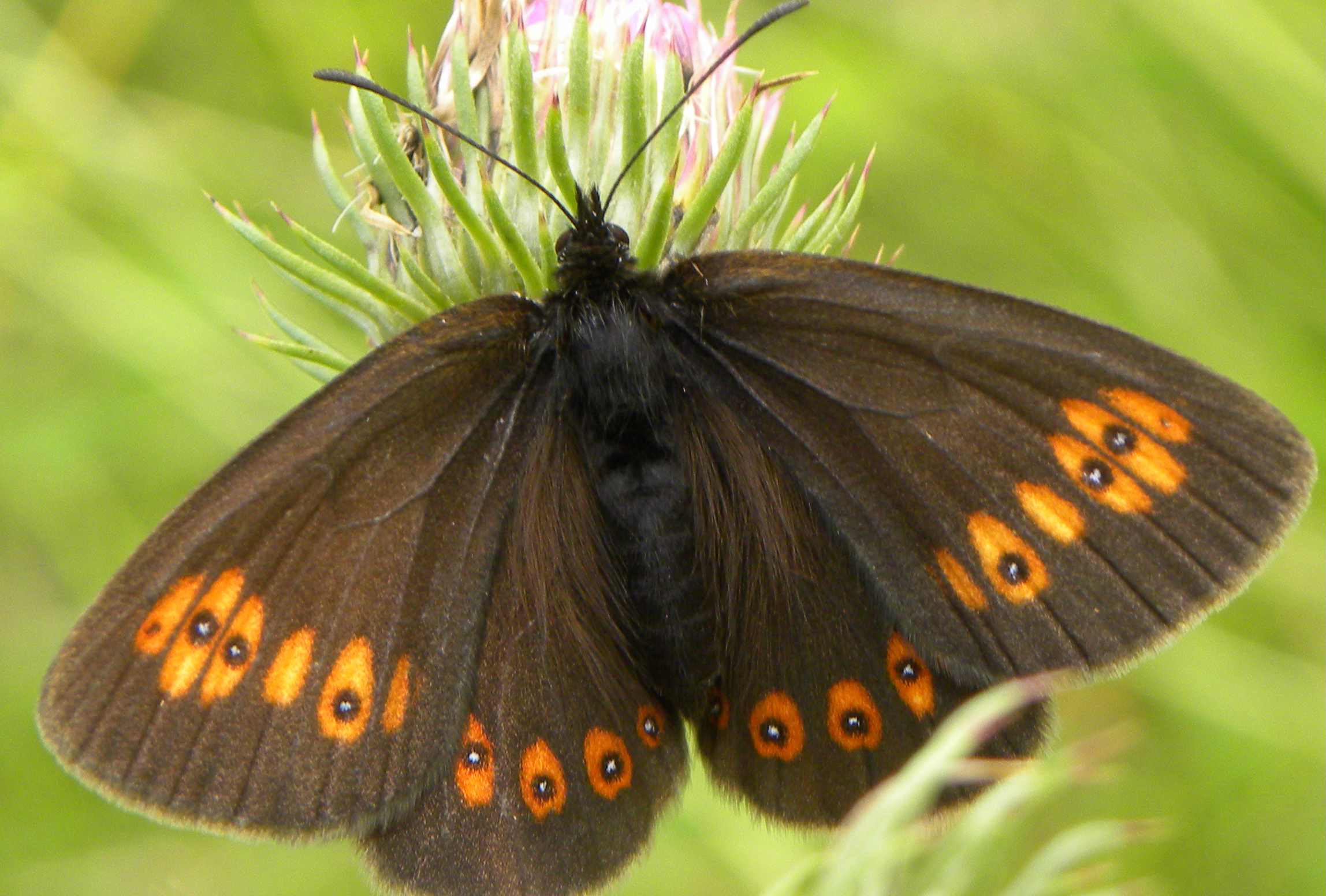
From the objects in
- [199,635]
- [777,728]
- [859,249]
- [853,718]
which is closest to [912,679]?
[853,718]

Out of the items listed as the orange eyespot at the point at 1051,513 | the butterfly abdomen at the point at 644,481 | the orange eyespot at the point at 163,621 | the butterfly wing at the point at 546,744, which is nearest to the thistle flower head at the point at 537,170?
the butterfly abdomen at the point at 644,481

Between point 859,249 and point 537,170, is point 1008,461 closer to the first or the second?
point 537,170

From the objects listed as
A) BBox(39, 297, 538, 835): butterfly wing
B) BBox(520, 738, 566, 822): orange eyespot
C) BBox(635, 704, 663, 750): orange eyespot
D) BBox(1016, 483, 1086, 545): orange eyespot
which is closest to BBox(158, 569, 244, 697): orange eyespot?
BBox(39, 297, 538, 835): butterfly wing

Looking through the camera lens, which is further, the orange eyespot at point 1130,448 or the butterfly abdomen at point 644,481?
the butterfly abdomen at point 644,481

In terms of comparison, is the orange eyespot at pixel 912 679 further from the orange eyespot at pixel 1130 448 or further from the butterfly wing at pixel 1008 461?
the orange eyespot at pixel 1130 448

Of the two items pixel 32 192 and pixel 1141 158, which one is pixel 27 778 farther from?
pixel 1141 158

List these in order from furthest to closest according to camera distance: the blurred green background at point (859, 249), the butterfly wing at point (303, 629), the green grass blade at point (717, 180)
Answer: the blurred green background at point (859, 249), the green grass blade at point (717, 180), the butterfly wing at point (303, 629)

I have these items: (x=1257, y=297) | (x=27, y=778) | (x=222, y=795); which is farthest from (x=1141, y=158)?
(x=27, y=778)
